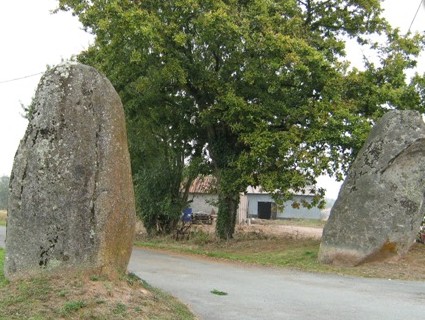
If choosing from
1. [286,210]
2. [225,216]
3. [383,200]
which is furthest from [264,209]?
[383,200]

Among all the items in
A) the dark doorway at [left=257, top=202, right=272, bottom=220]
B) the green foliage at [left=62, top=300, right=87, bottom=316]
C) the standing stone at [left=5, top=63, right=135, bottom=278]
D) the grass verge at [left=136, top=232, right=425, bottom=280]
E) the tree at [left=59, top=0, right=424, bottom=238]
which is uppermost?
the tree at [left=59, top=0, right=424, bottom=238]

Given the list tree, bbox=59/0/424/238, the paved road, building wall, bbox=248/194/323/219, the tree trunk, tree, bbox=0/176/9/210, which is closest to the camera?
the paved road

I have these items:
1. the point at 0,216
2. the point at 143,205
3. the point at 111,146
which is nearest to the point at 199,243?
the point at 143,205

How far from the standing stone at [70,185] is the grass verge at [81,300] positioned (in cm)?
22

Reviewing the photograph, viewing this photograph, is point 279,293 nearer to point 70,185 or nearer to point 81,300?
point 81,300

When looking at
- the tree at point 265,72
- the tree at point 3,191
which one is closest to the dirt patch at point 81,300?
the tree at point 265,72

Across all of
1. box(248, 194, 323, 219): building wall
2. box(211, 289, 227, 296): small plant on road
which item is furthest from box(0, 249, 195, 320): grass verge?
box(248, 194, 323, 219): building wall

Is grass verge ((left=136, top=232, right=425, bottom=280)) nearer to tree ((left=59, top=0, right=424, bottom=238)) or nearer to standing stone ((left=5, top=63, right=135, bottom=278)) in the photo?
tree ((left=59, top=0, right=424, bottom=238))

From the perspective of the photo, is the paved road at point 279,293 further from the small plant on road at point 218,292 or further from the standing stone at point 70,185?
the standing stone at point 70,185

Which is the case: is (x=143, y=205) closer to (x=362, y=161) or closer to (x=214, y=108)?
(x=214, y=108)

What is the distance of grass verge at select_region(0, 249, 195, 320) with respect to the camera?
5880 mm

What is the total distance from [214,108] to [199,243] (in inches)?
228

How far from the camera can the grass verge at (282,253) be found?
42.5 ft

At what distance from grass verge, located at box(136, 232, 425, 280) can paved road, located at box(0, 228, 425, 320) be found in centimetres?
97
